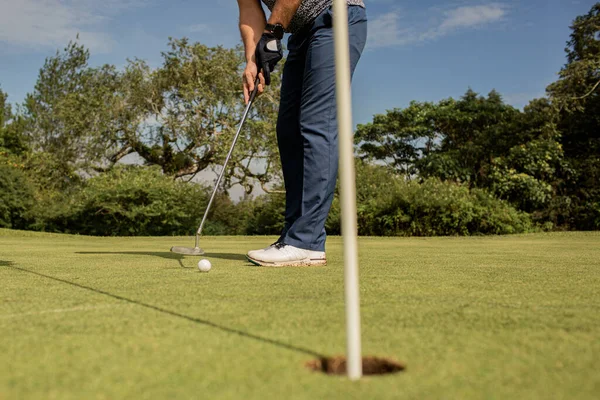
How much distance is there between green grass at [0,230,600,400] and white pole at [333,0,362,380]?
6 cm

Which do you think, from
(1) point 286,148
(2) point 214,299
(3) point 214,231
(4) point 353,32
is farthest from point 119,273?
(3) point 214,231

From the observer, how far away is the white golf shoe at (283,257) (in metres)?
3.27

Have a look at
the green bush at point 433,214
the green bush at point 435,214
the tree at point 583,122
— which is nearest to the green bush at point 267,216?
the green bush at point 433,214

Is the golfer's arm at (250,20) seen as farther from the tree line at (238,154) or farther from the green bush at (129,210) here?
the green bush at (129,210)

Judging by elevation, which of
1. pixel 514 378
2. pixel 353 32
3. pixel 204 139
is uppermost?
pixel 204 139

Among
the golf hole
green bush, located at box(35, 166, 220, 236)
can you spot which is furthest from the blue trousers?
green bush, located at box(35, 166, 220, 236)

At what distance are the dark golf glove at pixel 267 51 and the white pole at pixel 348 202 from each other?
257cm

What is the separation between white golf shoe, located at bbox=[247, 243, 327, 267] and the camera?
3271 millimetres

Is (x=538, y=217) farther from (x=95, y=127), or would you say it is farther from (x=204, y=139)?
(x=95, y=127)

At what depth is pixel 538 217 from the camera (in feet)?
55.8

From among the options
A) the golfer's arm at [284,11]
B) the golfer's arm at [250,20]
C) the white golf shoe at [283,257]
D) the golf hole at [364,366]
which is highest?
the golfer's arm at [250,20]

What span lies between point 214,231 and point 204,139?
17.6 feet

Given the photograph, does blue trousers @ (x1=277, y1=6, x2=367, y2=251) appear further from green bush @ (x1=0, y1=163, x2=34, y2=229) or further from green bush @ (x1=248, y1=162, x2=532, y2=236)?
green bush @ (x1=0, y1=163, x2=34, y2=229)

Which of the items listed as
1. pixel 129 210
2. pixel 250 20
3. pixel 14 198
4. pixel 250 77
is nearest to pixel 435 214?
pixel 129 210
